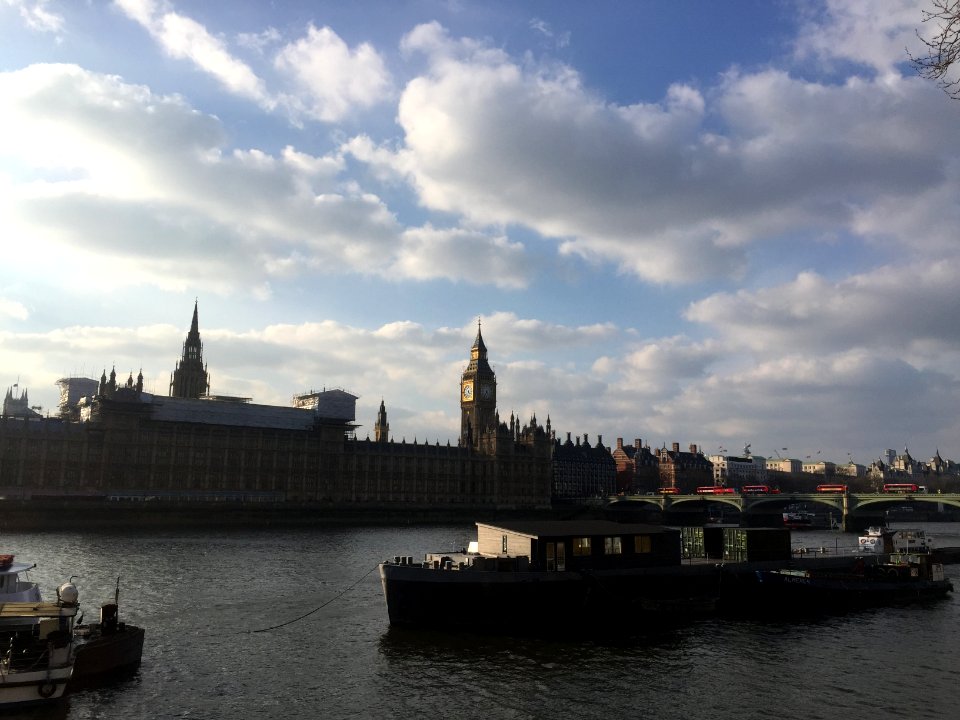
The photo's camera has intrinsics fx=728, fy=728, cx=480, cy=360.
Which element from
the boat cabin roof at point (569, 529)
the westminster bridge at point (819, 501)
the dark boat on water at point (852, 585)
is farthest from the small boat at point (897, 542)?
the westminster bridge at point (819, 501)

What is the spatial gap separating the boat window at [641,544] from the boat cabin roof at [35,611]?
104 feet

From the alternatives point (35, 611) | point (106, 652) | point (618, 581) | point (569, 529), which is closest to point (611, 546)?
point (618, 581)

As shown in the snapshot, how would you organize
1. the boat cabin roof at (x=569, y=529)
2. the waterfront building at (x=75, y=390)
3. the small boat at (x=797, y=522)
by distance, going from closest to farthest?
the boat cabin roof at (x=569, y=529), the small boat at (x=797, y=522), the waterfront building at (x=75, y=390)

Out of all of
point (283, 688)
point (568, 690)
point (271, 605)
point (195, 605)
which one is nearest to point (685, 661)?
point (568, 690)

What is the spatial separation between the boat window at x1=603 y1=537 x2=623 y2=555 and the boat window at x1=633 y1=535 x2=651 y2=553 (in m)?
1.21

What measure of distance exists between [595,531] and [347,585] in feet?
68.1

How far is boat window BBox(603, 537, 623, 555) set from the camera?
4581 cm

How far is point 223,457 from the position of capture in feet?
511

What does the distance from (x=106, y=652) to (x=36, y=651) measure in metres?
3.40

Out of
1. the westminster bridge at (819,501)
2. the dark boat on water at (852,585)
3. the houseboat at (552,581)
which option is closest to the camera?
the houseboat at (552,581)

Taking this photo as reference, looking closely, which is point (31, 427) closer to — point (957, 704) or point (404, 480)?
point (404, 480)

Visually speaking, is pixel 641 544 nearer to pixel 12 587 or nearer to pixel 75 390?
pixel 12 587

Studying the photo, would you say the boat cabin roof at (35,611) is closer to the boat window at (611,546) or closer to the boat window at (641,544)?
the boat window at (611,546)

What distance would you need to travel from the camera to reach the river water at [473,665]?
27.9 metres
